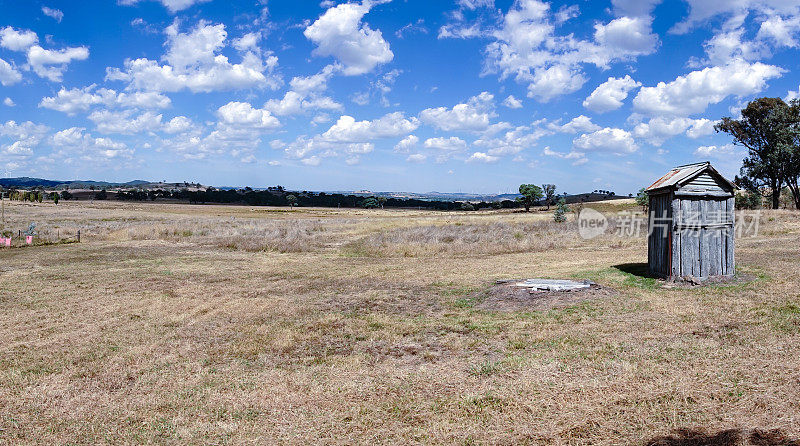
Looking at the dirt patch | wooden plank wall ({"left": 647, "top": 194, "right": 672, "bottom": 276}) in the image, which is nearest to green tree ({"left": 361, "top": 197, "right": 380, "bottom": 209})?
wooden plank wall ({"left": 647, "top": 194, "right": 672, "bottom": 276})

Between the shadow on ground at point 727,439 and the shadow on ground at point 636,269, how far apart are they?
10707 millimetres

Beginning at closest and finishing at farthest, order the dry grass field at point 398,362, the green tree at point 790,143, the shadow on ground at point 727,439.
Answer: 1. the shadow on ground at point 727,439
2. the dry grass field at point 398,362
3. the green tree at point 790,143

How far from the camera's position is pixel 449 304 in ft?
40.9

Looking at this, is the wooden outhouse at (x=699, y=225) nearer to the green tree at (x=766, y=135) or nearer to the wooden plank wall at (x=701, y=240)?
the wooden plank wall at (x=701, y=240)

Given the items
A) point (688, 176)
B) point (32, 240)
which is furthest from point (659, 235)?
point (32, 240)

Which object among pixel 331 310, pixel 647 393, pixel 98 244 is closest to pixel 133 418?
pixel 331 310

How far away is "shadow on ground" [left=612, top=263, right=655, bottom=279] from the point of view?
617 inches

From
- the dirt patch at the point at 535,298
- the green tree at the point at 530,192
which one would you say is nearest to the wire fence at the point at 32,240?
the dirt patch at the point at 535,298

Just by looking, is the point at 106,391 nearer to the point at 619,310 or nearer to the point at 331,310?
the point at 331,310

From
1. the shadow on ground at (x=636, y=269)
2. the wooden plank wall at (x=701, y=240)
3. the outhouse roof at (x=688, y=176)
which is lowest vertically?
the shadow on ground at (x=636, y=269)

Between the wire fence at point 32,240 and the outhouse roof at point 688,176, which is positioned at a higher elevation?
the outhouse roof at point 688,176

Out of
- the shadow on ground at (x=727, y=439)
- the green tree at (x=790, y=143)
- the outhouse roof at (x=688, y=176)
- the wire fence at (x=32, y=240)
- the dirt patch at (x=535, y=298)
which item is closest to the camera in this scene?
the shadow on ground at (x=727, y=439)

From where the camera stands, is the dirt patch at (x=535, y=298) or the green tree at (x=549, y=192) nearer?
the dirt patch at (x=535, y=298)

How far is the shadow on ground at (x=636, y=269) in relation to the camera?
1568 centimetres
